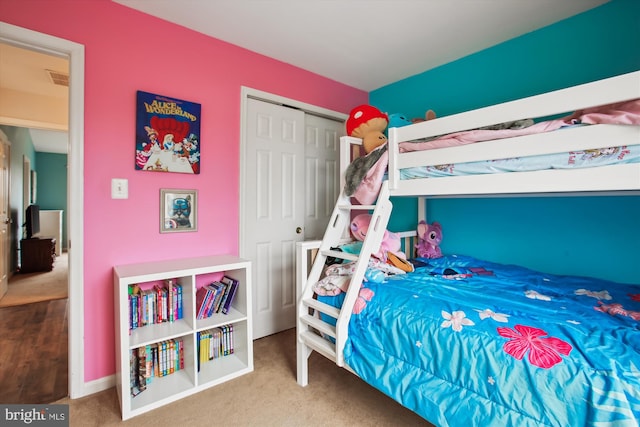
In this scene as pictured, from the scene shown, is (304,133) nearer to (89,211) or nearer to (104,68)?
(104,68)

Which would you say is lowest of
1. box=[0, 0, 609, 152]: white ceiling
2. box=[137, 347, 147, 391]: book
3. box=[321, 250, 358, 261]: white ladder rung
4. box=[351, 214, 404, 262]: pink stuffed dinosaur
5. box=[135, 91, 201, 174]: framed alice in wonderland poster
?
box=[137, 347, 147, 391]: book

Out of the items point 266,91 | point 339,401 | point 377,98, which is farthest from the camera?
point 377,98

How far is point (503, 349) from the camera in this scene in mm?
1090

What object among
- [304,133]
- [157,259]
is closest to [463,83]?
[304,133]

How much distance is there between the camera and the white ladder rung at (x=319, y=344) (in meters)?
1.66

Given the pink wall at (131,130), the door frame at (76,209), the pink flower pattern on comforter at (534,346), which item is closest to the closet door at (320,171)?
the pink wall at (131,130)

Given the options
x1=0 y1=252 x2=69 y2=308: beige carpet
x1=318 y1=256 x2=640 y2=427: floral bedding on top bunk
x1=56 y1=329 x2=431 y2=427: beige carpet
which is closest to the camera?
x1=318 y1=256 x2=640 y2=427: floral bedding on top bunk

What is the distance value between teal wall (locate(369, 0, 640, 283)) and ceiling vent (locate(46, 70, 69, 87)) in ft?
11.6

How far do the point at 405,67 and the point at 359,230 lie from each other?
1.70 m

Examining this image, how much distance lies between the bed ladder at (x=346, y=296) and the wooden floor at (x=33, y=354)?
4.86 ft

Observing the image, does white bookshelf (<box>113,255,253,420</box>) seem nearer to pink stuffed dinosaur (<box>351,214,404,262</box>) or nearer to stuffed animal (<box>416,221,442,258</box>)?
pink stuffed dinosaur (<box>351,214,404,262</box>)

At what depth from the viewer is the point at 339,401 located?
175 centimetres

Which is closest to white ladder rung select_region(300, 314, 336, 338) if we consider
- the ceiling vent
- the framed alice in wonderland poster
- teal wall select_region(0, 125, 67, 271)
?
the framed alice in wonderland poster

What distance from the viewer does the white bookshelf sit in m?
1.63
